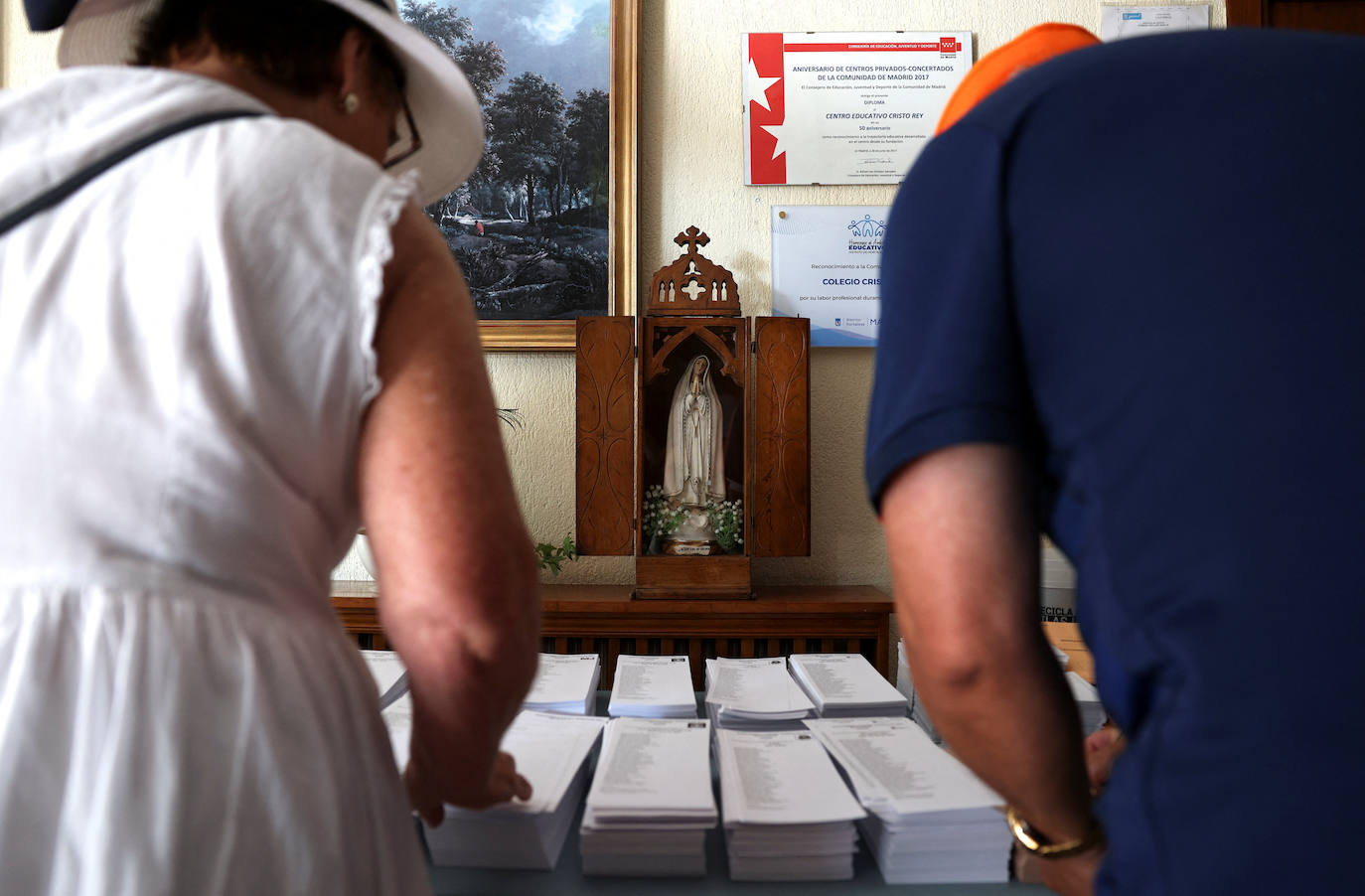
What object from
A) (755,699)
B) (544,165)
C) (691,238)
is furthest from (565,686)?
(544,165)

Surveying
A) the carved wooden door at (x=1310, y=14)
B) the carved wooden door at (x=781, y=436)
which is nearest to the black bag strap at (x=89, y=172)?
the carved wooden door at (x=781, y=436)

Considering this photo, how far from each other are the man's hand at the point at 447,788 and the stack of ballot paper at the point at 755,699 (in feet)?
1.30

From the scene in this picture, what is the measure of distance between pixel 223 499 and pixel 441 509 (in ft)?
0.39

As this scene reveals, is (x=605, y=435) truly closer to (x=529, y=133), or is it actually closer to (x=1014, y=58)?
(x=529, y=133)

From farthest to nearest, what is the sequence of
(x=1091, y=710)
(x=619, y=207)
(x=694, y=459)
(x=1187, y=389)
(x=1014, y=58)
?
(x=619, y=207)
(x=694, y=459)
(x=1091, y=710)
(x=1014, y=58)
(x=1187, y=389)

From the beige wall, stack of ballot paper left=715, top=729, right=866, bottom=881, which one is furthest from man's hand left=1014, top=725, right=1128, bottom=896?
the beige wall

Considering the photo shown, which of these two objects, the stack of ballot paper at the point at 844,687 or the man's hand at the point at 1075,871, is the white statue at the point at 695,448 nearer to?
the stack of ballot paper at the point at 844,687

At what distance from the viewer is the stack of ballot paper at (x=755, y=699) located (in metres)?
1.09

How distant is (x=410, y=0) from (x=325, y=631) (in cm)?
247

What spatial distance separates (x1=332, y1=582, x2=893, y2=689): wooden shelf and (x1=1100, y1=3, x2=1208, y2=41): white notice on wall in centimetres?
170

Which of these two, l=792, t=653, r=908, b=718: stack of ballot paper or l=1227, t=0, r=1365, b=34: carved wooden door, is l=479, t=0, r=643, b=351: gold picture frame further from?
l=1227, t=0, r=1365, b=34: carved wooden door

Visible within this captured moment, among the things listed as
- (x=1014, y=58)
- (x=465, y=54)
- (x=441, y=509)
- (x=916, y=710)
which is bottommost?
(x=916, y=710)

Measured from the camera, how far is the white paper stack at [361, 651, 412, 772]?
0.93 m

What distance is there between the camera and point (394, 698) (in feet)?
3.71
